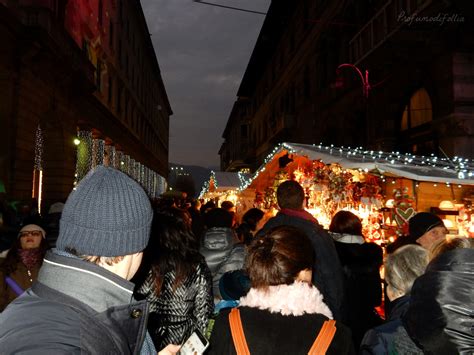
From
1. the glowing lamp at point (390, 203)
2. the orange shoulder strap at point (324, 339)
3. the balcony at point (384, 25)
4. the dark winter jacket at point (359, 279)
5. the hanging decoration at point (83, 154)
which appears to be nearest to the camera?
the orange shoulder strap at point (324, 339)

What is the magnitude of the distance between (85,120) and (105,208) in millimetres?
19508

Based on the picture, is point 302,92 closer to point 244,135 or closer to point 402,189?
point 402,189

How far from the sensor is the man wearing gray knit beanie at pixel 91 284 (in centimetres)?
119

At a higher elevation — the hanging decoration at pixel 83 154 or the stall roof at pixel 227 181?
the hanging decoration at pixel 83 154

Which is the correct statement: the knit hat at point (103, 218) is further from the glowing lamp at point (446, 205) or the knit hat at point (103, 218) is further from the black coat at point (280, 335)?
the glowing lamp at point (446, 205)

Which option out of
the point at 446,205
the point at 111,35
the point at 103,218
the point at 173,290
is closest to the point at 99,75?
the point at 111,35

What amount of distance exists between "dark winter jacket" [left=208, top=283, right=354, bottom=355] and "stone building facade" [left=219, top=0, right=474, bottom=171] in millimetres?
9272

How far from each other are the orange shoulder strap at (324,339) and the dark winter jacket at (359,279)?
2.95 metres

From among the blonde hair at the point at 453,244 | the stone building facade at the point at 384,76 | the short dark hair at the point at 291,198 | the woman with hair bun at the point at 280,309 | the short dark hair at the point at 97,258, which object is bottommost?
the woman with hair bun at the point at 280,309

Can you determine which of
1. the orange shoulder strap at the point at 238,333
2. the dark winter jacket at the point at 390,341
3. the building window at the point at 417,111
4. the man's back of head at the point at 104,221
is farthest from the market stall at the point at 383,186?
the man's back of head at the point at 104,221

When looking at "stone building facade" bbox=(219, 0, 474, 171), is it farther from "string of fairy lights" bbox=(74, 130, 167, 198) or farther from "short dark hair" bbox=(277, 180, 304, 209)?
"string of fairy lights" bbox=(74, 130, 167, 198)

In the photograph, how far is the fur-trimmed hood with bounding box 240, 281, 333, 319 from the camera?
6.71ft

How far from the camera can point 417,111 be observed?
12.7 metres

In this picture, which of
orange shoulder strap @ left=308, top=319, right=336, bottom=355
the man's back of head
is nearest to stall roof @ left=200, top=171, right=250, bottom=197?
orange shoulder strap @ left=308, top=319, right=336, bottom=355
